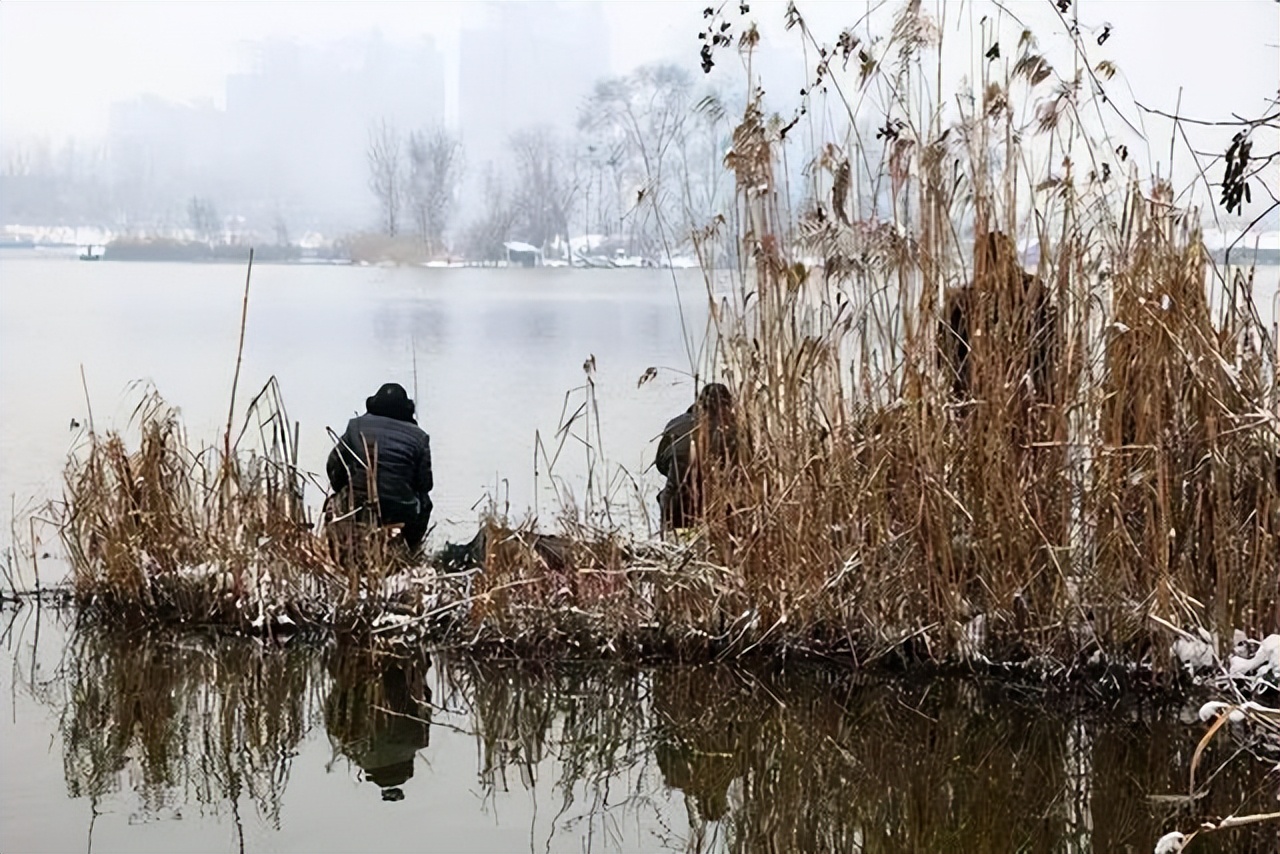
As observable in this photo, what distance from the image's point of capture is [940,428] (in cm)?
442

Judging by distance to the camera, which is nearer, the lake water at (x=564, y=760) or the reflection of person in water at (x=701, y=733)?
the lake water at (x=564, y=760)

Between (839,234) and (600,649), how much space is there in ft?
4.92

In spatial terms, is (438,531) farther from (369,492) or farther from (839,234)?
(839,234)

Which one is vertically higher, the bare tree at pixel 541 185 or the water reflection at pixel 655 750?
the bare tree at pixel 541 185

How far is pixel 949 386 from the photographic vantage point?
14.7 feet

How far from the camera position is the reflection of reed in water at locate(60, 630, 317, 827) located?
12.3ft

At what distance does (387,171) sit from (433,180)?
51cm

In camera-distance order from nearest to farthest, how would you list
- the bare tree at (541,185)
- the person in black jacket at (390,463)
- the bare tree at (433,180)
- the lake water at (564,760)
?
the lake water at (564,760) < the person in black jacket at (390,463) < the bare tree at (541,185) < the bare tree at (433,180)

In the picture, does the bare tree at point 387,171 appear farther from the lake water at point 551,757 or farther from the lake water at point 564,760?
the lake water at point 564,760

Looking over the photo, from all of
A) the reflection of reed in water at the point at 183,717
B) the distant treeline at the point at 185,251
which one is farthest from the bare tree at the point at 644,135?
the distant treeline at the point at 185,251

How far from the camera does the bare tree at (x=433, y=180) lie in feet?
54.8

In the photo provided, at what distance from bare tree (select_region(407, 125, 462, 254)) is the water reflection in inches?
477

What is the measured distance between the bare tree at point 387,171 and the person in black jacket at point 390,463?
1099 cm

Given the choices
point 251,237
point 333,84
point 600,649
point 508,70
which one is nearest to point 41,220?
point 251,237
